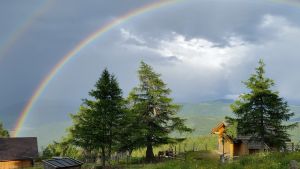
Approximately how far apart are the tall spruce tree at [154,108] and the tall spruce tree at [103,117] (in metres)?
5.36

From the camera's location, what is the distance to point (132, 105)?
171ft

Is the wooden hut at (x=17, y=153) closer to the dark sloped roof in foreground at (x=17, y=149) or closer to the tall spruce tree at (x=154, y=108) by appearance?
the dark sloped roof in foreground at (x=17, y=149)

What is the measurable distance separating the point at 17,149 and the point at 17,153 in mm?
1457

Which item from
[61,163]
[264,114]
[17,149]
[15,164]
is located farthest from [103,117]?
[17,149]

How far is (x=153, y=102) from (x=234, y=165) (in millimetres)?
30970

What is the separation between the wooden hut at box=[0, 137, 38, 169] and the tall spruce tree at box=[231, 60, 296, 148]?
1807 inches

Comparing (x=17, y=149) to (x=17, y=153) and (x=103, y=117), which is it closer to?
(x=17, y=153)

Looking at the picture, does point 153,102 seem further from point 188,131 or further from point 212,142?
point 212,142

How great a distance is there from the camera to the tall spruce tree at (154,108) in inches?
2019

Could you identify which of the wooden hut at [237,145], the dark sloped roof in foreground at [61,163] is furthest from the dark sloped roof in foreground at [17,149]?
the wooden hut at [237,145]

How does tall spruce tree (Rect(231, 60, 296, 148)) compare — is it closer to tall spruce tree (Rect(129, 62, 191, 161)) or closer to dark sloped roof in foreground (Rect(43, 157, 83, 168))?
tall spruce tree (Rect(129, 62, 191, 161))

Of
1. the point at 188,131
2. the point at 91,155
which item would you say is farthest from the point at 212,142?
the point at 188,131

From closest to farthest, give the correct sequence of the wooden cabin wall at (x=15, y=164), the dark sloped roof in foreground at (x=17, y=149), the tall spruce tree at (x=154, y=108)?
the tall spruce tree at (x=154, y=108) < the wooden cabin wall at (x=15, y=164) < the dark sloped roof in foreground at (x=17, y=149)

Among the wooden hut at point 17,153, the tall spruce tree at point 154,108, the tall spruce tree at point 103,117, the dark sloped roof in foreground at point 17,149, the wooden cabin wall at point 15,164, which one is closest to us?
the tall spruce tree at point 103,117
